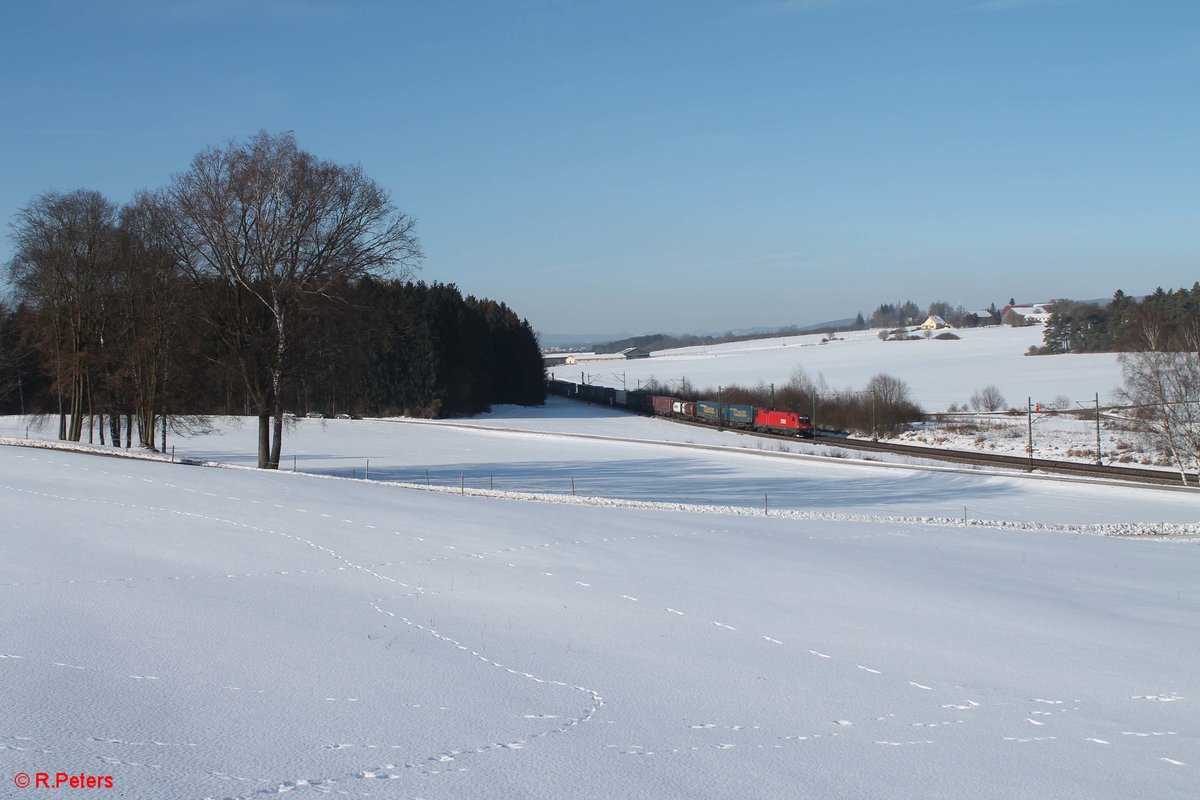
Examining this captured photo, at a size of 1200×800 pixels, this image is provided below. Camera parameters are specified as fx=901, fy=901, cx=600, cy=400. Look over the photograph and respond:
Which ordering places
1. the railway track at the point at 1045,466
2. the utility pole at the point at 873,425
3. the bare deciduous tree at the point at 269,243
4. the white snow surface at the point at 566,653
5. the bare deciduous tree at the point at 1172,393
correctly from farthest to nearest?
the utility pole at the point at 873,425, the bare deciduous tree at the point at 1172,393, the railway track at the point at 1045,466, the bare deciduous tree at the point at 269,243, the white snow surface at the point at 566,653

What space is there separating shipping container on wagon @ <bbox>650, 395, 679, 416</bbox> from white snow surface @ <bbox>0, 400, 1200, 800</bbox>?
221 ft

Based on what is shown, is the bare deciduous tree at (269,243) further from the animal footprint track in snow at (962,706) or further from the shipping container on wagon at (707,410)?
the shipping container on wagon at (707,410)

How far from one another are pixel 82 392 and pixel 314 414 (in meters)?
30.8

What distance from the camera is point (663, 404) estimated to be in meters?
89.4

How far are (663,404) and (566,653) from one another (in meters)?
80.6

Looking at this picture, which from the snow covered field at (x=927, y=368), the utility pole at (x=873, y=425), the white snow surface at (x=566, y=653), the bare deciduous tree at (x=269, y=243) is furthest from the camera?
the snow covered field at (x=927, y=368)

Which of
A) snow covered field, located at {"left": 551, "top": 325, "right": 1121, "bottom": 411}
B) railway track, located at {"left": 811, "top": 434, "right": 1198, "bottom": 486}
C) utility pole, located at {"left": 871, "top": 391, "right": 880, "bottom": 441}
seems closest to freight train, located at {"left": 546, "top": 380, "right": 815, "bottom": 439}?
utility pole, located at {"left": 871, "top": 391, "right": 880, "bottom": 441}

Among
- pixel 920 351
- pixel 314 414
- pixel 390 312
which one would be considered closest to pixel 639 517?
pixel 390 312

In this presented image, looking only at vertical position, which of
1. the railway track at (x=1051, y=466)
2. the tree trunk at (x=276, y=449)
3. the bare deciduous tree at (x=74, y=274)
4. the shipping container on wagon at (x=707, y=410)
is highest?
the bare deciduous tree at (x=74, y=274)

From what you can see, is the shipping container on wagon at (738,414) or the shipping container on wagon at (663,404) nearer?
the shipping container on wagon at (738,414)

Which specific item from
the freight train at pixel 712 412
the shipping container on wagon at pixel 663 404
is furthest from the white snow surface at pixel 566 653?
the shipping container on wagon at pixel 663 404

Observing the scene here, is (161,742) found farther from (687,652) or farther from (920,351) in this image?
(920,351)

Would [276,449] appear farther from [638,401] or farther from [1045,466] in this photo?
[638,401]

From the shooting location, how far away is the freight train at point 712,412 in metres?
68.7
